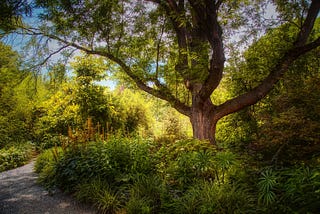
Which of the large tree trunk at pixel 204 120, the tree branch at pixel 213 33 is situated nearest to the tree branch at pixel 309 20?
the tree branch at pixel 213 33

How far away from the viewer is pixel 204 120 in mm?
5469

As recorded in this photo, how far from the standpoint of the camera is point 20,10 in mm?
3045

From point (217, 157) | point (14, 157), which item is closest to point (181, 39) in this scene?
point (217, 157)

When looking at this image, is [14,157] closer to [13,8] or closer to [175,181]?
[13,8]

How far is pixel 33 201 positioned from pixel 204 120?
3996 millimetres

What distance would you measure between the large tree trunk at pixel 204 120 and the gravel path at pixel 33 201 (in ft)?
10.3

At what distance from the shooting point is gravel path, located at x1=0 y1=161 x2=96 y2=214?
337 cm

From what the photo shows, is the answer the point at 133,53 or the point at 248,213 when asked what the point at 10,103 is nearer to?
the point at 133,53

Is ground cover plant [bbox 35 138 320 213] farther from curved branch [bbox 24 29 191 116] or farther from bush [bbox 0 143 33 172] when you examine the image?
bush [bbox 0 143 33 172]

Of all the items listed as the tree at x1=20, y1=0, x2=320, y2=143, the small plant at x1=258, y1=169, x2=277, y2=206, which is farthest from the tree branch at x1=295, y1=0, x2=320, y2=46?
the small plant at x1=258, y1=169, x2=277, y2=206

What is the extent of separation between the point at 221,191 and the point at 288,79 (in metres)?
3.87

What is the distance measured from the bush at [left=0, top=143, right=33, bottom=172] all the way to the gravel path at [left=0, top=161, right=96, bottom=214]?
2.73 meters

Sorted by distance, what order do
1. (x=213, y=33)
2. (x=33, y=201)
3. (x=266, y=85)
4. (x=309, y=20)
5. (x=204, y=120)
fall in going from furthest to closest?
(x=204, y=120)
(x=266, y=85)
(x=309, y=20)
(x=213, y=33)
(x=33, y=201)

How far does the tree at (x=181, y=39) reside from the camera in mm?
4832
